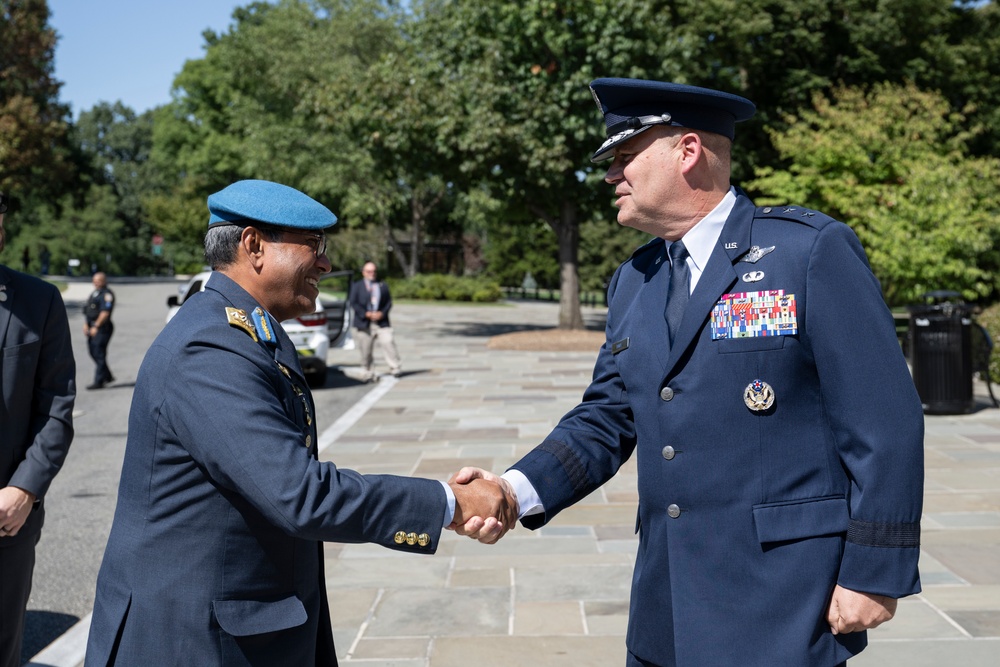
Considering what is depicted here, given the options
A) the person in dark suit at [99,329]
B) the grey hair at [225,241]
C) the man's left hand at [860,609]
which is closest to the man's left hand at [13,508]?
the grey hair at [225,241]

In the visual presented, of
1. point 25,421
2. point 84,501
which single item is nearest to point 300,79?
point 84,501

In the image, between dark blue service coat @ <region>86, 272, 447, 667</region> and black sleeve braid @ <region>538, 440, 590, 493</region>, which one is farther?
black sleeve braid @ <region>538, 440, 590, 493</region>

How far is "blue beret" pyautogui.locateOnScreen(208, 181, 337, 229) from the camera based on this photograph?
235 cm

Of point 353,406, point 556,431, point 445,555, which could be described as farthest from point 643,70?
point 556,431

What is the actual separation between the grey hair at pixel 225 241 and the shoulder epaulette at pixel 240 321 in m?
0.17

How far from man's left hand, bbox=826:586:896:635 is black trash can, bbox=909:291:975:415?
9.63 meters

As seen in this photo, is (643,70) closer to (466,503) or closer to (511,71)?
(511,71)

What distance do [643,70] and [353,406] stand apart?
455 inches

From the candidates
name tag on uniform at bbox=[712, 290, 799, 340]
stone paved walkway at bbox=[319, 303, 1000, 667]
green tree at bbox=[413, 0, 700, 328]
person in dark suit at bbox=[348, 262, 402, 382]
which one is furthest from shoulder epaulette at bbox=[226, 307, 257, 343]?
green tree at bbox=[413, 0, 700, 328]

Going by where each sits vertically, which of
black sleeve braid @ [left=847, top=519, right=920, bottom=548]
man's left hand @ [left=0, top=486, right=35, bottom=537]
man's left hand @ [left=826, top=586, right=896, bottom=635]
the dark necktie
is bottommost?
man's left hand @ [left=0, top=486, right=35, bottom=537]

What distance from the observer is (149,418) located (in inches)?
86.3

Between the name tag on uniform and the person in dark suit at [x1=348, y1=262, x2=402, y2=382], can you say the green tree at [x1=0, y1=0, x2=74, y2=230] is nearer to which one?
the person in dark suit at [x1=348, y1=262, x2=402, y2=382]

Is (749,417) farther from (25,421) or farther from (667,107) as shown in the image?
(25,421)

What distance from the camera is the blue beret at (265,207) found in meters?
2.35
